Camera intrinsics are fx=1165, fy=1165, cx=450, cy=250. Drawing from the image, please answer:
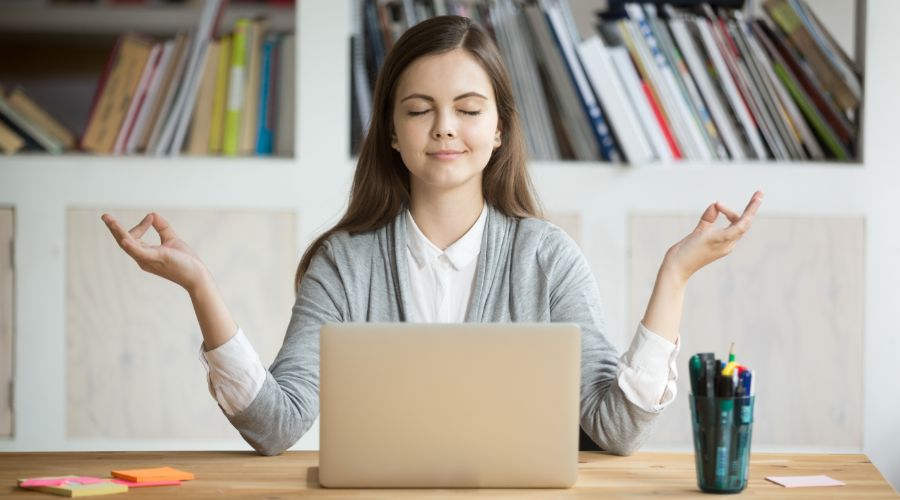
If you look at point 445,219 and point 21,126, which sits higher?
point 21,126

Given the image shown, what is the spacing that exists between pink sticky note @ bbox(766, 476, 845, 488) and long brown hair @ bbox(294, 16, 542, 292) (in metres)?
0.69

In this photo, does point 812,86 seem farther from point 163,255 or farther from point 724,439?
point 163,255

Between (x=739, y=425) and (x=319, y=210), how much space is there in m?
1.66

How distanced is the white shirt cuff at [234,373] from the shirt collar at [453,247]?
0.40m

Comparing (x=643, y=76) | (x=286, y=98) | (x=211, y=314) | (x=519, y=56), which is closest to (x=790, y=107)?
(x=643, y=76)

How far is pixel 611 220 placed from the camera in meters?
2.84

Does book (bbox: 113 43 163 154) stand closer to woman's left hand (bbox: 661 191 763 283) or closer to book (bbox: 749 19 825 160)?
book (bbox: 749 19 825 160)

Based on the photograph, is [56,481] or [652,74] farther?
[652,74]

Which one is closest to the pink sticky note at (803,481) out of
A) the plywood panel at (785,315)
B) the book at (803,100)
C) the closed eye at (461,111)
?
the closed eye at (461,111)

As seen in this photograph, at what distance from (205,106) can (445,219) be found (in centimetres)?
117

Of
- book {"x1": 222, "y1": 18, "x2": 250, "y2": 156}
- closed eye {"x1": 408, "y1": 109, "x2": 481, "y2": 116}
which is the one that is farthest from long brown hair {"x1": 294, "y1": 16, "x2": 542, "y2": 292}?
book {"x1": 222, "y1": 18, "x2": 250, "y2": 156}

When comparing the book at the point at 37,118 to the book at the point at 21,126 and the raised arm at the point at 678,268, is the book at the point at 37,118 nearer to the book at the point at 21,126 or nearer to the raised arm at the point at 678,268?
the book at the point at 21,126

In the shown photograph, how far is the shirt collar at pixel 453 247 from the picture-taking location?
1.90 meters

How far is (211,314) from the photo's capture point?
153 cm
